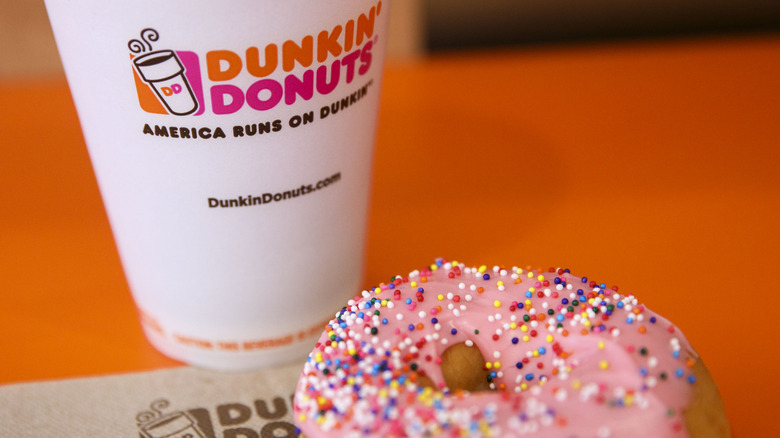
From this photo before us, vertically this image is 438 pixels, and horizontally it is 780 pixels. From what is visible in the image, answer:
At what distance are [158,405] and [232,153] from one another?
0.94 feet

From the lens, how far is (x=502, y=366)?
72 cm

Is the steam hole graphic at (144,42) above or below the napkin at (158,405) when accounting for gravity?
above

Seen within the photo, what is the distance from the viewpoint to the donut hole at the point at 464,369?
0.72 meters

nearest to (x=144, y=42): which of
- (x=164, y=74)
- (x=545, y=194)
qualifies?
(x=164, y=74)

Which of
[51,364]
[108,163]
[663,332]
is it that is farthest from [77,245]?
[663,332]

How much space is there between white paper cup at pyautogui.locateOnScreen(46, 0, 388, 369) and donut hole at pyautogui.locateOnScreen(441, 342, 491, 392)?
8.7 inches

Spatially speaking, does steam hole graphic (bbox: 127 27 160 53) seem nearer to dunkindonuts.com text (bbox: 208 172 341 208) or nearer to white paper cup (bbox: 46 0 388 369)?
white paper cup (bbox: 46 0 388 369)

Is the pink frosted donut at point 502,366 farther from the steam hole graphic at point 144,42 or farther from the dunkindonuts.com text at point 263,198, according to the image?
the steam hole graphic at point 144,42

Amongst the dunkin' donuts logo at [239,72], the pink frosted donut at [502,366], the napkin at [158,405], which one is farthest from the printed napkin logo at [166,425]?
the dunkin' donuts logo at [239,72]

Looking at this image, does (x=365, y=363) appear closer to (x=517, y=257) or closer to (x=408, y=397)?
(x=408, y=397)

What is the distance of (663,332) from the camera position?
0.69 m

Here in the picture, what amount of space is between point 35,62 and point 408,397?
3.84ft

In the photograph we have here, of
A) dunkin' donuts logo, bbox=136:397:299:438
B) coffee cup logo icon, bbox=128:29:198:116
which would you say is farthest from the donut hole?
coffee cup logo icon, bbox=128:29:198:116

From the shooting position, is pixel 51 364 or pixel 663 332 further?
pixel 51 364
